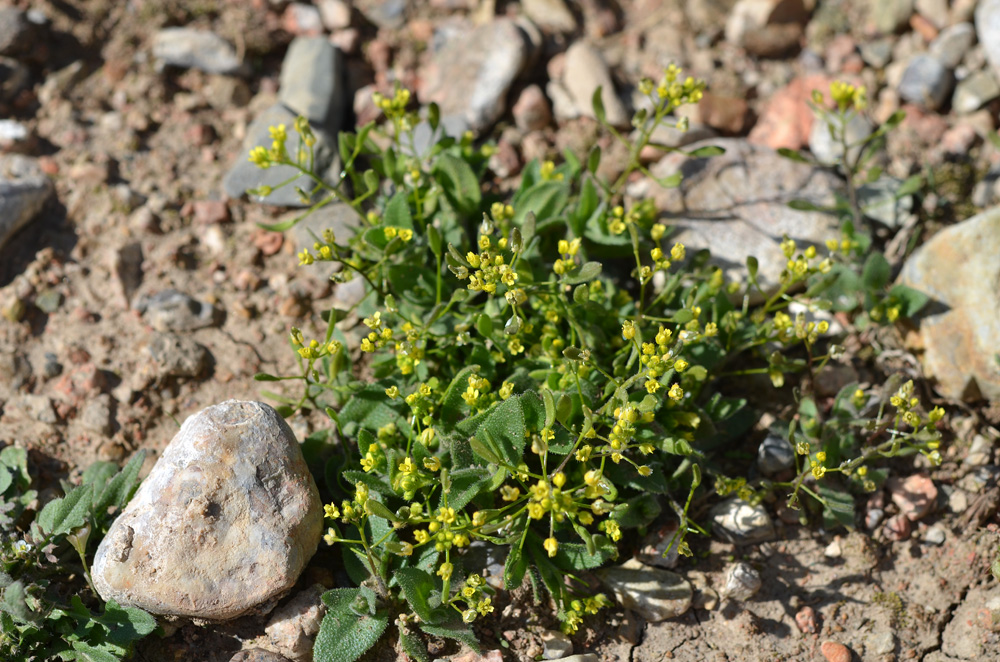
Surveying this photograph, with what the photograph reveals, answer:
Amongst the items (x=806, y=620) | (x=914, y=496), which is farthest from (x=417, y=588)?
(x=914, y=496)

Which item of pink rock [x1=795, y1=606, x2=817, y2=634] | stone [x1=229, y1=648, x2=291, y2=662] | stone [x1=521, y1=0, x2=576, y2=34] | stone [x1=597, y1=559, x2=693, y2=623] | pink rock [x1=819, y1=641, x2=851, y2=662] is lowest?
pink rock [x1=819, y1=641, x2=851, y2=662]

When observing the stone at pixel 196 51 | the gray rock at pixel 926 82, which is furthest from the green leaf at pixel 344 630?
the gray rock at pixel 926 82

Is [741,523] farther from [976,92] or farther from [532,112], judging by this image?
[976,92]

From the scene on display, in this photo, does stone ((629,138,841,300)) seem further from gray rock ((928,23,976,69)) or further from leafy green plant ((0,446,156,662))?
leafy green plant ((0,446,156,662))

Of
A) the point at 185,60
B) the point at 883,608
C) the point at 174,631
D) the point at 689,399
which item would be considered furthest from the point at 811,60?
the point at 174,631

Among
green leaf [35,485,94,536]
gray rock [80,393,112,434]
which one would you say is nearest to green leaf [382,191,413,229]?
gray rock [80,393,112,434]

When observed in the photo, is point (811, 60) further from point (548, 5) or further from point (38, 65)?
point (38, 65)
